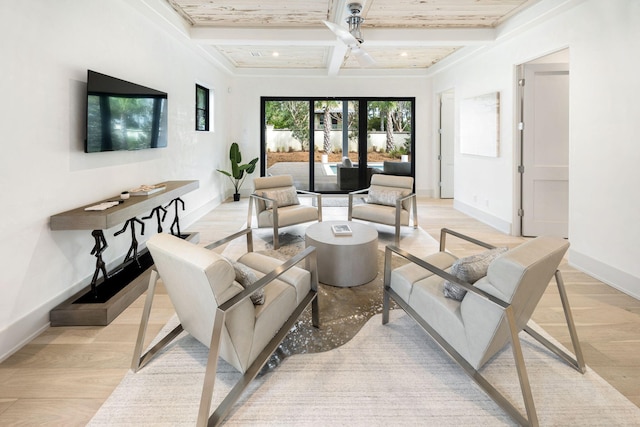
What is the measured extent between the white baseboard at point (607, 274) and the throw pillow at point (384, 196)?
208 cm

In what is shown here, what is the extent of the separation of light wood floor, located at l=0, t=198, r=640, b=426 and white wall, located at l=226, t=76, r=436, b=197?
5.77 metres

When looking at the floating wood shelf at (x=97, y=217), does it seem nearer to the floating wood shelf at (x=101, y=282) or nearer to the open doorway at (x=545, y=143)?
the floating wood shelf at (x=101, y=282)

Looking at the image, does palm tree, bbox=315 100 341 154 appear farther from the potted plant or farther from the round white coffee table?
the round white coffee table

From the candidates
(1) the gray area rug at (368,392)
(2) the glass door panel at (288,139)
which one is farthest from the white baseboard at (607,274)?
(2) the glass door panel at (288,139)

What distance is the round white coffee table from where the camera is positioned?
3215 mm

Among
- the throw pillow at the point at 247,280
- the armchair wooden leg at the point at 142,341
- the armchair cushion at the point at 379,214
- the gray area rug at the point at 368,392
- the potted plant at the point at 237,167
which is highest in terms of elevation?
the potted plant at the point at 237,167

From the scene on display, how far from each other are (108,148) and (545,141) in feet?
16.8

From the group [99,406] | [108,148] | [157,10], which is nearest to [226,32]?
[157,10]

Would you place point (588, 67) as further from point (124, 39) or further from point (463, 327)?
point (124, 39)

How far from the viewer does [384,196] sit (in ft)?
16.7

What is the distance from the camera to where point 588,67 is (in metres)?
3.54

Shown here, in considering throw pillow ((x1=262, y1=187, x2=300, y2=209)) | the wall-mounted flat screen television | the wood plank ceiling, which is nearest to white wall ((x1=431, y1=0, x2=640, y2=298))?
the wood plank ceiling

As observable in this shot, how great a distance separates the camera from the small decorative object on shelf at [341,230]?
3.53 metres

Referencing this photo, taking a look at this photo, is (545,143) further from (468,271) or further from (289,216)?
(468,271)
